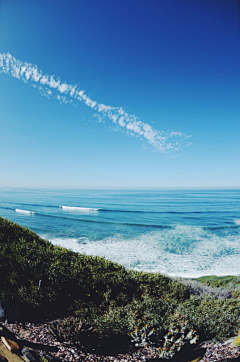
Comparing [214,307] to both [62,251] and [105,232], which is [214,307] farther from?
→ [105,232]

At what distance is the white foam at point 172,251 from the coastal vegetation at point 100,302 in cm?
472

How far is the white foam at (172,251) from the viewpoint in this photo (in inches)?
365

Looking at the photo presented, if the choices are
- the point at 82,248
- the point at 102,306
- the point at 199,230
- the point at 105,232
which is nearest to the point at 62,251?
the point at 102,306

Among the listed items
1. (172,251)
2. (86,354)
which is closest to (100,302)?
(86,354)

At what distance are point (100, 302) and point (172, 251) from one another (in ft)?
29.9

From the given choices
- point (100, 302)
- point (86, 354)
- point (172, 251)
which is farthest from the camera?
point (172, 251)

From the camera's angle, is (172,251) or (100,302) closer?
(100,302)

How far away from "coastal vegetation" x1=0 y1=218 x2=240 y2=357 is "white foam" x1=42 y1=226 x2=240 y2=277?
472cm

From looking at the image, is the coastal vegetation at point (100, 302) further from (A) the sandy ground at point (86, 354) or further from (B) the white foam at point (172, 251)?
(B) the white foam at point (172, 251)

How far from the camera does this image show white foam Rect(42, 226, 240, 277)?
927cm

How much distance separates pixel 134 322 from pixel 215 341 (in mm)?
1469

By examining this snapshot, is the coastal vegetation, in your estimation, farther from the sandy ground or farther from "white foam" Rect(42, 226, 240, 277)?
"white foam" Rect(42, 226, 240, 277)

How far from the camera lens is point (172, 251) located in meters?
11.8

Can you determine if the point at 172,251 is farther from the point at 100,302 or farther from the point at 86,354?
the point at 86,354
